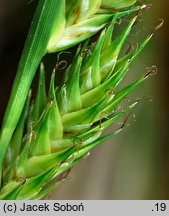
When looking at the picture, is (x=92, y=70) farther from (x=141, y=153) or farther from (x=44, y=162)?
(x=141, y=153)

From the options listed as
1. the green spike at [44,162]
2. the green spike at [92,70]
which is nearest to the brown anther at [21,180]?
the green spike at [44,162]

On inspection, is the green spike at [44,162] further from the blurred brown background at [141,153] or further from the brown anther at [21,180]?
the blurred brown background at [141,153]

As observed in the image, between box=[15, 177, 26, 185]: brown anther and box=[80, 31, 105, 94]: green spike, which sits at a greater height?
box=[80, 31, 105, 94]: green spike

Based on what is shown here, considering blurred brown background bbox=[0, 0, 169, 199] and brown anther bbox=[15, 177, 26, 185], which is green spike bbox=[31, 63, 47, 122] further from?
blurred brown background bbox=[0, 0, 169, 199]

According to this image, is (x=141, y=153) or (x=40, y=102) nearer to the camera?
(x=40, y=102)

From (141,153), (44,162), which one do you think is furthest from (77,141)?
(141,153)

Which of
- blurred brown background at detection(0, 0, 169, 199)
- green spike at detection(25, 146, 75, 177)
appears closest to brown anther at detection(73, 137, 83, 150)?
green spike at detection(25, 146, 75, 177)

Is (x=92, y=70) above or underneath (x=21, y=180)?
above

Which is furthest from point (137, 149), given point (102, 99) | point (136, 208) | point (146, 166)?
point (102, 99)
